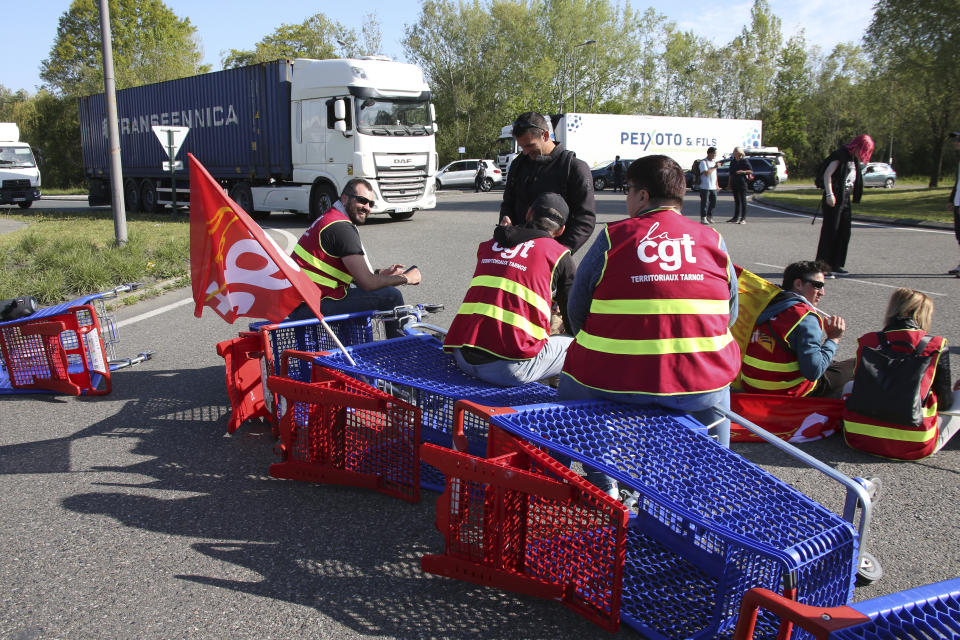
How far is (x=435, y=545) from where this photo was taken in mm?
3227

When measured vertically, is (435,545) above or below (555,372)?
below

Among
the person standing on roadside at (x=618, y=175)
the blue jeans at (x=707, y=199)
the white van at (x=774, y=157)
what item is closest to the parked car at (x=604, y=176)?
the person standing on roadside at (x=618, y=175)

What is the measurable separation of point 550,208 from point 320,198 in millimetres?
14571

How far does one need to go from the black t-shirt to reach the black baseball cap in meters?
1.47

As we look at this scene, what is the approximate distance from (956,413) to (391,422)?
3223 millimetres

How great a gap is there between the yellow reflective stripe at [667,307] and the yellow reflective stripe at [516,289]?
855 millimetres

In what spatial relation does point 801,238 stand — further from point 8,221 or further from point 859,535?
point 8,221

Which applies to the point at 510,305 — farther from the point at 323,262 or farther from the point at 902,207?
the point at 902,207

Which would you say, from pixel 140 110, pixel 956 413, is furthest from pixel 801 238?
pixel 140 110

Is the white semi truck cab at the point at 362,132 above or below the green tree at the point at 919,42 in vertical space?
below

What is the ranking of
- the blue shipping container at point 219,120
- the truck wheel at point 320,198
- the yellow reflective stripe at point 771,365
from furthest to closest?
the blue shipping container at point 219,120
the truck wheel at point 320,198
the yellow reflective stripe at point 771,365

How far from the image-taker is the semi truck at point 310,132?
54.1 ft

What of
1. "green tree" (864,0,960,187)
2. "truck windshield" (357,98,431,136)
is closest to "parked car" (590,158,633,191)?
"green tree" (864,0,960,187)

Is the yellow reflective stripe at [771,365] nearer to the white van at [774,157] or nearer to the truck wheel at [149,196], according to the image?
the truck wheel at [149,196]
